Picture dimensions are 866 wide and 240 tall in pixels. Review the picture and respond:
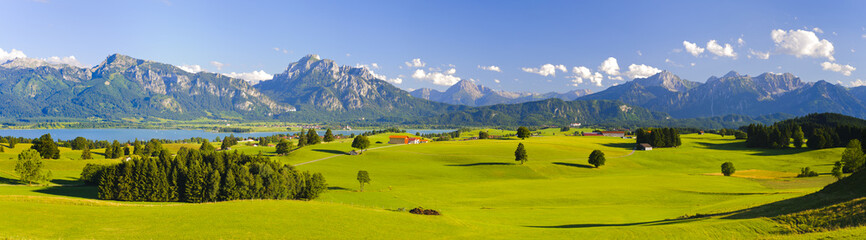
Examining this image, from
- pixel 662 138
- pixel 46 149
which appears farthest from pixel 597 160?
pixel 46 149

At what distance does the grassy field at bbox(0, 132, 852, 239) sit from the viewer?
3312cm

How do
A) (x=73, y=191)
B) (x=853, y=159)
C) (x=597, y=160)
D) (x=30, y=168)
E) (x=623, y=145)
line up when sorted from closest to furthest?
1. (x=73, y=191)
2. (x=30, y=168)
3. (x=853, y=159)
4. (x=597, y=160)
5. (x=623, y=145)

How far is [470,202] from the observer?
209ft

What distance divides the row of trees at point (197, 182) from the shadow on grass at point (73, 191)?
2.41 metres

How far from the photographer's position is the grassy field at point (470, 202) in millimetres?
33125

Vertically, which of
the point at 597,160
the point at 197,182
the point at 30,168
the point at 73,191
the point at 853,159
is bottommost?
the point at 73,191

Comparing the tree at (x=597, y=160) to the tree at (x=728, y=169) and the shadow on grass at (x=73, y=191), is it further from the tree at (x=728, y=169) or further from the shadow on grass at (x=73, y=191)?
the shadow on grass at (x=73, y=191)

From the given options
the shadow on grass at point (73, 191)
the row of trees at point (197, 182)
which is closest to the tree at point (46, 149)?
the shadow on grass at point (73, 191)

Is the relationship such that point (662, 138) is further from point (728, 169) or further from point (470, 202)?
point (470, 202)

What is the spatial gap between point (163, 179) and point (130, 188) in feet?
15.2

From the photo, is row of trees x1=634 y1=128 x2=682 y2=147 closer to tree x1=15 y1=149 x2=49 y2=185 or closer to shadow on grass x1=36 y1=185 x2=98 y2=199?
shadow on grass x1=36 y1=185 x2=98 y2=199

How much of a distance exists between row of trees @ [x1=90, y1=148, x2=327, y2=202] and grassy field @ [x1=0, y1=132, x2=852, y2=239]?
17.5 feet

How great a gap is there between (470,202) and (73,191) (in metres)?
65.9

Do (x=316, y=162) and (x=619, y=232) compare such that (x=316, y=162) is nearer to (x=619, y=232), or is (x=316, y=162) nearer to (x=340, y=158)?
(x=340, y=158)
